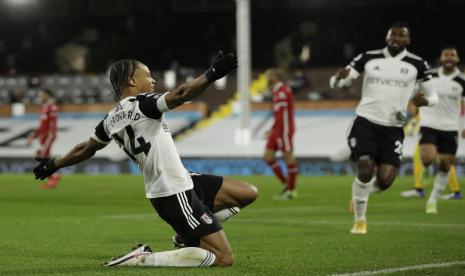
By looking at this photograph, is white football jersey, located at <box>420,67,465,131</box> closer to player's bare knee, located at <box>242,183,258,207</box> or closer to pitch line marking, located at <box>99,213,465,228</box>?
pitch line marking, located at <box>99,213,465,228</box>

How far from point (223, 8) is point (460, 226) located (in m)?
36.4

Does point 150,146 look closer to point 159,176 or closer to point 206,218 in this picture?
point 159,176

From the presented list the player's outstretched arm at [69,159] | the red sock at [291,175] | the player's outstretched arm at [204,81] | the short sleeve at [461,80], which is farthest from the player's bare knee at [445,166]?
the player's outstretched arm at [204,81]

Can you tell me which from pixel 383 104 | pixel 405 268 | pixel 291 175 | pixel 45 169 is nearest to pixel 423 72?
pixel 383 104

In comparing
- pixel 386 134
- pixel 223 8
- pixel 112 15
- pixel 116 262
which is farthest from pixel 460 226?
pixel 112 15

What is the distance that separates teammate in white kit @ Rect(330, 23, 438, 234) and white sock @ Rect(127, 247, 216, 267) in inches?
140

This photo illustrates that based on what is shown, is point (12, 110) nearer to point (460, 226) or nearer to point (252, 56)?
point (252, 56)

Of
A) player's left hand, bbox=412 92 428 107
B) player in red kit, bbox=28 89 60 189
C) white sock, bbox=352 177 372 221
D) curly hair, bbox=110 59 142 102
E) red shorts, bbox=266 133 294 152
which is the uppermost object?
curly hair, bbox=110 59 142 102

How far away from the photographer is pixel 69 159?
8328mm

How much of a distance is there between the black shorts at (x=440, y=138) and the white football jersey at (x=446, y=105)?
64 mm

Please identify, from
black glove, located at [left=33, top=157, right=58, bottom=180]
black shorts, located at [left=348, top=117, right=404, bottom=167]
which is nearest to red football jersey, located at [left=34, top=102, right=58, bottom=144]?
black shorts, located at [left=348, top=117, right=404, bottom=167]

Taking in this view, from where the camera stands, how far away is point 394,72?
1132cm

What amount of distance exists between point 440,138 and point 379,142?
433 centimetres

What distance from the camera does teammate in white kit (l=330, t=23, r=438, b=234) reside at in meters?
11.1
